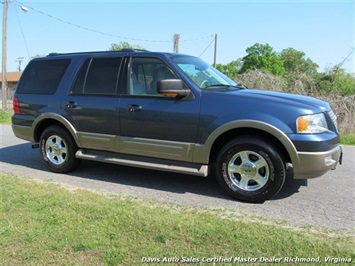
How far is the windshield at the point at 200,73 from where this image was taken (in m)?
4.56

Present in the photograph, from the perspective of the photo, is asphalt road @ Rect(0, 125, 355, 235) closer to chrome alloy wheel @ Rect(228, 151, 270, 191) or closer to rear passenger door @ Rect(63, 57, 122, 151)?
chrome alloy wheel @ Rect(228, 151, 270, 191)

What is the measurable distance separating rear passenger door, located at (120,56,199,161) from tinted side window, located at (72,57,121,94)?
272mm

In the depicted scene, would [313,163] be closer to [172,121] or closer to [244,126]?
[244,126]

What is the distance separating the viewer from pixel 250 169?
13.5ft

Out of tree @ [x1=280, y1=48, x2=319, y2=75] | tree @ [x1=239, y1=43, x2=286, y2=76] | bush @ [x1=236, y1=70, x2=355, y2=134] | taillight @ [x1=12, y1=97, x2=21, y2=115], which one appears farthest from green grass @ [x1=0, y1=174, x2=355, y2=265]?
tree @ [x1=280, y1=48, x2=319, y2=75]

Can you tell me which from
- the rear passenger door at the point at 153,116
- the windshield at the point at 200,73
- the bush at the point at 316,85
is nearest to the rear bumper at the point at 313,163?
the rear passenger door at the point at 153,116

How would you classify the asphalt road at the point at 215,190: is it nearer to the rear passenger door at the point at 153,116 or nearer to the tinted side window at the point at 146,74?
the rear passenger door at the point at 153,116

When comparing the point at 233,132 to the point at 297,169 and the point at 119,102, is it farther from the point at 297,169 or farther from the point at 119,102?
the point at 119,102

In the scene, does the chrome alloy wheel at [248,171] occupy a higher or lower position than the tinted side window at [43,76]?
lower

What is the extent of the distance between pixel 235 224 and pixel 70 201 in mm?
2017

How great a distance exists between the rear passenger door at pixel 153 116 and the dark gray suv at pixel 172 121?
0.05 feet

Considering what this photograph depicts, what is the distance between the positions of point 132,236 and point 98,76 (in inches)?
113

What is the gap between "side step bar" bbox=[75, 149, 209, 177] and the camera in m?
4.34

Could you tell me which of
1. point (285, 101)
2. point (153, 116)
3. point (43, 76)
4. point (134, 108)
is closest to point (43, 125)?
point (43, 76)
